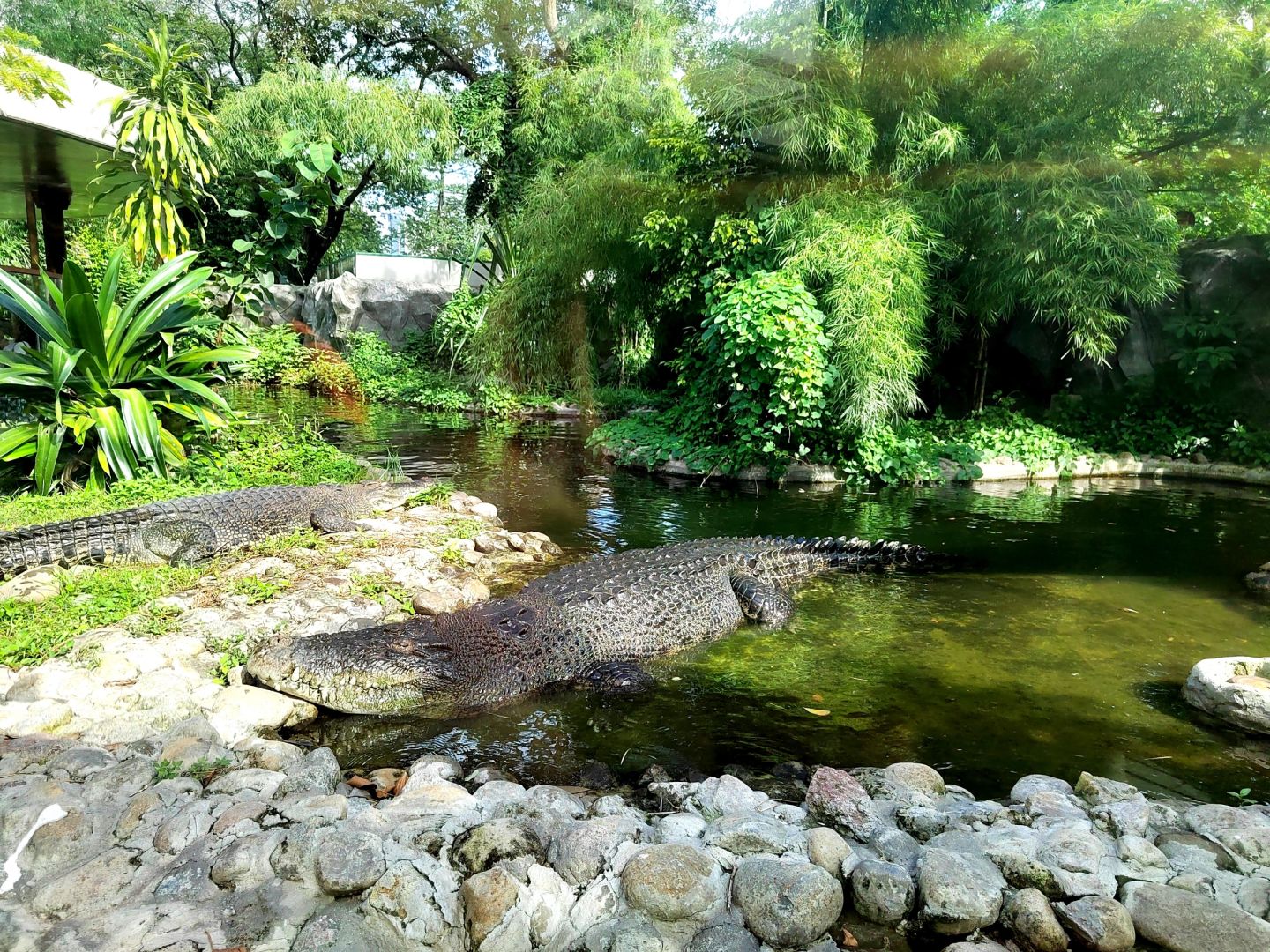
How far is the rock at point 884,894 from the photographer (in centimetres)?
199

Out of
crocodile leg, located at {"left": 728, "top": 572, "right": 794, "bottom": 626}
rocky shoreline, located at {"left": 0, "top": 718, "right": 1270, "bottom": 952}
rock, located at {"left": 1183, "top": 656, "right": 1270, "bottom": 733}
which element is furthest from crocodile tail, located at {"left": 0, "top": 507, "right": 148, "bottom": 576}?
rock, located at {"left": 1183, "top": 656, "right": 1270, "bottom": 733}

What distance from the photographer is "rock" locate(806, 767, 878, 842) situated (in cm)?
235

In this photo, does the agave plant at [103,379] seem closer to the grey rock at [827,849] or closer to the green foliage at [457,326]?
the grey rock at [827,849]

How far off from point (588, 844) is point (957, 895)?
3.14 feet

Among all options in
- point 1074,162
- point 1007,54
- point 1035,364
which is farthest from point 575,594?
point 1035,364

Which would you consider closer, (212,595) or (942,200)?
(212,595)

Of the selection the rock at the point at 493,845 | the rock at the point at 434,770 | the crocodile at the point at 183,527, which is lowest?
the rock at the point at 434,770

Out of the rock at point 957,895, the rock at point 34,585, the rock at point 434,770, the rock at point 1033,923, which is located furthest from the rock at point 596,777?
the rock at point 34,585

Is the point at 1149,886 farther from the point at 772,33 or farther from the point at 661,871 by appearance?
the point at 772,33

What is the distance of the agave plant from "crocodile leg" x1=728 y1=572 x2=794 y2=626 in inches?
172

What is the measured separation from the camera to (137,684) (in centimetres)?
306

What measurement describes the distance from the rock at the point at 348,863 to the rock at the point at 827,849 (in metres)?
1.15

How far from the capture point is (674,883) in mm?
2004

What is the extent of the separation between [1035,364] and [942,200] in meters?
4.00
